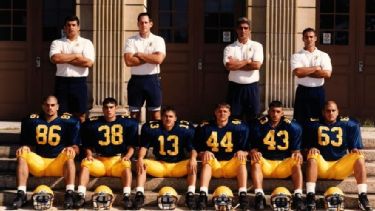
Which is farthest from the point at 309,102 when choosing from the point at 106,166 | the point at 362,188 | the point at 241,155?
the point at 106,166

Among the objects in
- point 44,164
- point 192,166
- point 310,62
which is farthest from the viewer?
point 310,62

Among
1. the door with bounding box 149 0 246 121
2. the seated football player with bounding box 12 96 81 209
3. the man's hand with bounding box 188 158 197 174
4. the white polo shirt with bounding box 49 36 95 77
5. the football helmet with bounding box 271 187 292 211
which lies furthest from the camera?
the door with bounding box 149 0 246 121

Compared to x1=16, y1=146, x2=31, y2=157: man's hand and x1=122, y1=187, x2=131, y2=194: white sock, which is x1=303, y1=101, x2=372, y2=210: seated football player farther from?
x1=16, y1=146, x2=31, y2=157: man's hand

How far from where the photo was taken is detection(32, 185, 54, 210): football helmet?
8453 mm

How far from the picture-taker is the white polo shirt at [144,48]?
9.47m

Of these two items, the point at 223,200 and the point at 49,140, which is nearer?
the point at 223,200

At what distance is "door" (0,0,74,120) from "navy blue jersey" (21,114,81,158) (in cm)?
430

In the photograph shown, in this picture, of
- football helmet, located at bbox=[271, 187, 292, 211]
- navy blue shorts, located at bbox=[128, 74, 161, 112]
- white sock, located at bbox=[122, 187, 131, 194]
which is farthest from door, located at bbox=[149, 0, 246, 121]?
football helmet, located at bbox=[271, 187, 292, 211]

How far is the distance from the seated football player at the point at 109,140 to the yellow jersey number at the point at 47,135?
1.14ft

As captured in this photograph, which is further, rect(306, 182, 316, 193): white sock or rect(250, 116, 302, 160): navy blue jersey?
rect(250, 116, 302, 160): navy blue jersey

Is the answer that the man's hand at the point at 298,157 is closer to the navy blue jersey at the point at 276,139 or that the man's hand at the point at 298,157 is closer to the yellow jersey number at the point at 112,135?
the navy blue jersey at the point at 276,139

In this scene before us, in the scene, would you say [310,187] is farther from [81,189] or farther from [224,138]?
[81,189]

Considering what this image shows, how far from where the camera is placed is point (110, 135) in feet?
29.8

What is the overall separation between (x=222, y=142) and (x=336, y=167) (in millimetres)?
1528
